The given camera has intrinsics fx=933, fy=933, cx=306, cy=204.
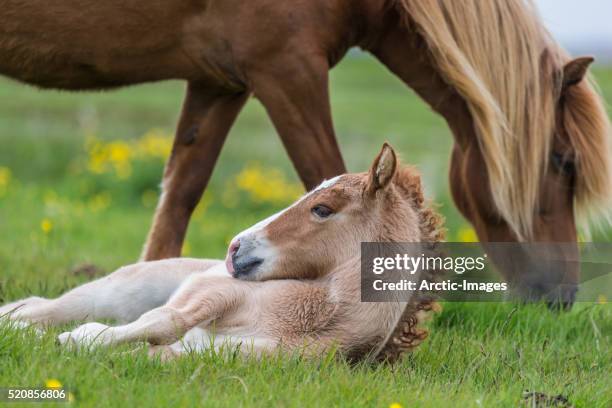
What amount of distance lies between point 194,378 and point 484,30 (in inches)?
117

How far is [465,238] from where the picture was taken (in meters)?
8.50

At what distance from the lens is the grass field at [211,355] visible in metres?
3.33

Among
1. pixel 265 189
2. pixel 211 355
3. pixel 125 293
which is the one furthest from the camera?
pixel 265 189

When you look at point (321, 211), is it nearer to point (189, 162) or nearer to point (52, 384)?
point (52, 384)

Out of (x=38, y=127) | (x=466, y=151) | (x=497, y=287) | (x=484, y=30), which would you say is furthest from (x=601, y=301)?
(x=38, y=127)

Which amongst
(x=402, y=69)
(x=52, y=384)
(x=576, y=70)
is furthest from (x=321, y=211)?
(x=576, y=70)

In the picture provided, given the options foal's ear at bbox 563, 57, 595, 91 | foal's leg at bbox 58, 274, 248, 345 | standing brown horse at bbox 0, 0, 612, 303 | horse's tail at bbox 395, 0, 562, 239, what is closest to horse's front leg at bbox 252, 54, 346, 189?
standing brown horse at bbox 0, 0, 612, 303

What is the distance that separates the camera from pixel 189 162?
6066 millimetres

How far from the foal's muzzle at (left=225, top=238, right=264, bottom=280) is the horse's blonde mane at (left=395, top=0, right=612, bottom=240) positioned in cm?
190

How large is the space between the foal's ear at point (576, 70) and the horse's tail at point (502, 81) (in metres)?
0.10

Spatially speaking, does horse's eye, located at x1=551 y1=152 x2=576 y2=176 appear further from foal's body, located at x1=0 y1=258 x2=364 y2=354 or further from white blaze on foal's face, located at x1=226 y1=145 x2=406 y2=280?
foal's body, located at x1=0 y1=258 x2=364 y2=354

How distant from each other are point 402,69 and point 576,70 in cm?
102

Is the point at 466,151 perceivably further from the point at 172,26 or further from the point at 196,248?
the point at 196,248

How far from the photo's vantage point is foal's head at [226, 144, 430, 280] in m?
4.05
